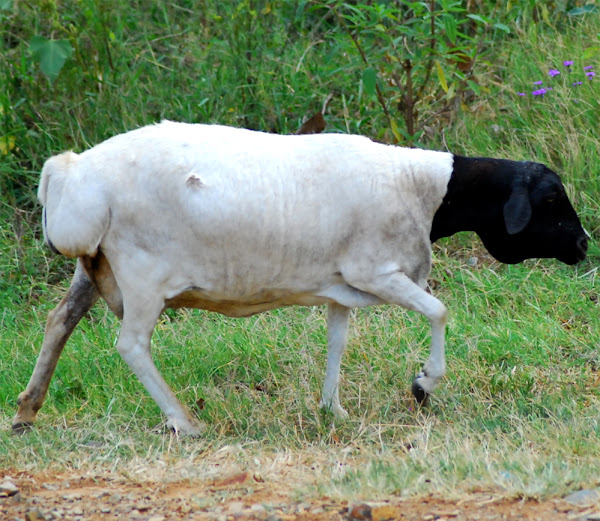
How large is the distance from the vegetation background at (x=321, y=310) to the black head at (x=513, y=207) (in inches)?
29.2

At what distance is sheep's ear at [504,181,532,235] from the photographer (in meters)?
4.73

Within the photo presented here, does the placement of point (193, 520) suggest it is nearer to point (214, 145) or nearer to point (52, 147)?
point (214, 145)

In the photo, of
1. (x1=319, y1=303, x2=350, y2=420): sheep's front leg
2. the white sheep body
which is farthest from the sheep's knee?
the white sheep body

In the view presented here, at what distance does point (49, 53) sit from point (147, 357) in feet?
8.84

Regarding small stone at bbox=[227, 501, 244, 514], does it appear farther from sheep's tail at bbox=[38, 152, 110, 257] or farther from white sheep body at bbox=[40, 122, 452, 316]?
sheep's tail at bbox=[38, 152, 110, 257]

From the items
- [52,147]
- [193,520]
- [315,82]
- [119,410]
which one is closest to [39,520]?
[193,520]

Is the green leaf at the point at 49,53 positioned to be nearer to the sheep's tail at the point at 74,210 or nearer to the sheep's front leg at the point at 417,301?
the sheep's tail at the point at 74,210

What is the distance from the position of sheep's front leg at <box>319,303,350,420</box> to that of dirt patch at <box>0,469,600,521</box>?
97 centimetres

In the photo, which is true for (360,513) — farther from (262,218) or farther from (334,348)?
(334,348)

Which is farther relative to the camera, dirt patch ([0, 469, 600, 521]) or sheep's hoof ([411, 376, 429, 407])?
sheep's hoof ([411, 376, 429, 407])

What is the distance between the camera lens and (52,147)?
7.43 meters

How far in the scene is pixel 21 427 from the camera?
16.2 feet

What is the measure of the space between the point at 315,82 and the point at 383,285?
3527 mm

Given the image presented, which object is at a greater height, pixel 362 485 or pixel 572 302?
pixel 362 485
